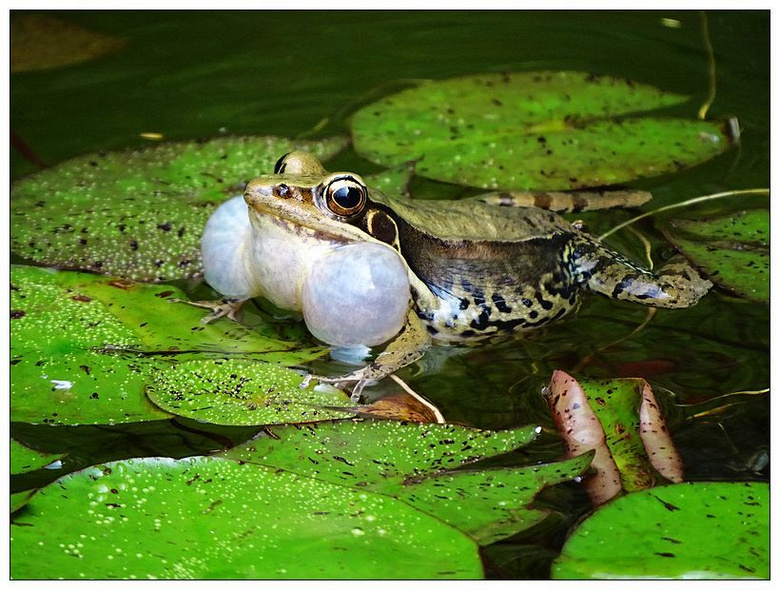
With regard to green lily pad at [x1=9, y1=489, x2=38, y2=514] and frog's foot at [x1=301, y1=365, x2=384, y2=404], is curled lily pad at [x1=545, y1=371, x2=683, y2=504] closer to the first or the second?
frog's foot at [x1=301, y1=365, x2=384, y2=404]

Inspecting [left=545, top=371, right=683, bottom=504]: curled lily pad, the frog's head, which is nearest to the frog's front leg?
the frog's head

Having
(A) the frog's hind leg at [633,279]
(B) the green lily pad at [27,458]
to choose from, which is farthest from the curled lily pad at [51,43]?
(A) the frog's hind leg at [633,279]

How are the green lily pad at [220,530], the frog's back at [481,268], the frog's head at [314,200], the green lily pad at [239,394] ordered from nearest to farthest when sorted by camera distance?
the green lily pad at [220,530] < the green lily pad at [239,394] < the frog's head at [314,200] < the frog's back at [481,268]

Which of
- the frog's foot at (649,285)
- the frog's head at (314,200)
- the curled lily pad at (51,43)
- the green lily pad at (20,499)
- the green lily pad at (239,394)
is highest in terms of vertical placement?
the curled lily pad at (51,43)

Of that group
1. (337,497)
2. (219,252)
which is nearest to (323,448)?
(337,497)

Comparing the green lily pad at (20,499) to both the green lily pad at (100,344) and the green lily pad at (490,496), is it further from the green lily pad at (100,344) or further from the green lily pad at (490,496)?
the green lily pad at (490,496)

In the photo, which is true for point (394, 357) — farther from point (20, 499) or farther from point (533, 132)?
point (533, 132)

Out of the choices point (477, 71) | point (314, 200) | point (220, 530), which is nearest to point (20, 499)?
point (220, 530)
